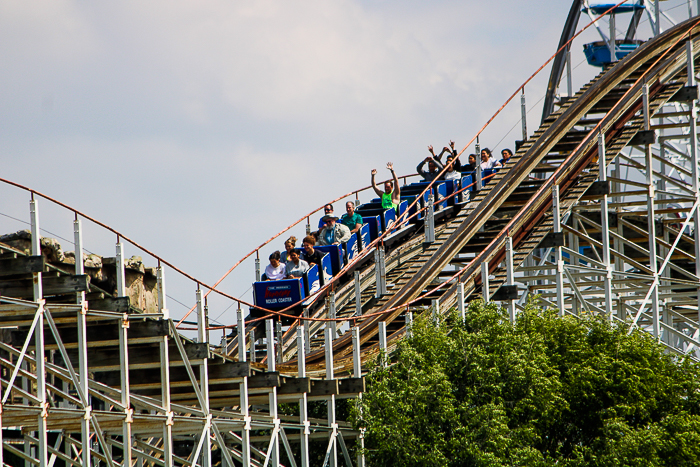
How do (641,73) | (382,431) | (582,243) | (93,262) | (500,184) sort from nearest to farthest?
(382,431) < (93,262) < (500,184) < (641,73) < (582,243)

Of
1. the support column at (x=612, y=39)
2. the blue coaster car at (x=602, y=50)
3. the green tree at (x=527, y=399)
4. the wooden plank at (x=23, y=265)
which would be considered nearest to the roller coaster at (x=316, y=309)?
the wooden plank at (x=23, y=265)

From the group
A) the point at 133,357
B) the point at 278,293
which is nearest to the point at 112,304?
the point at 133,357

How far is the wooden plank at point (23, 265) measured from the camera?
12.1 m

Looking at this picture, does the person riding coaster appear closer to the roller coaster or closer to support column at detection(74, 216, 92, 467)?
the roller coaster

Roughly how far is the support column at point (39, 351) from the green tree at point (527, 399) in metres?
4.52

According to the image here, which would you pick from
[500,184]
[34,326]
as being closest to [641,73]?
[500,184]

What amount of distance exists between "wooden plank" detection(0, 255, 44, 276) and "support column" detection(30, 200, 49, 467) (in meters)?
0.12

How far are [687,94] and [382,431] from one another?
11117 mm

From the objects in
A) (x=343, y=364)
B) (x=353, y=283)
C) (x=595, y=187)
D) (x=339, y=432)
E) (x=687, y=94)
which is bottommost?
(x=339, y=432)

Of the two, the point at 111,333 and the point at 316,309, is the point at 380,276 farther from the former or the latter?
the point at 111,333

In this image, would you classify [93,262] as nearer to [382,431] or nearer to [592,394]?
[382,431]

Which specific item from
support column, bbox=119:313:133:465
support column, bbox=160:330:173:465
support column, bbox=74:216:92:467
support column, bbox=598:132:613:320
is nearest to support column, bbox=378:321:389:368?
Answer: support column, bbox=160:330:173:465

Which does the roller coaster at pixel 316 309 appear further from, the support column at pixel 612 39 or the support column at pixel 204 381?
the support column at pixel 612 39

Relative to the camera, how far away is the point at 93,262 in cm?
1636
